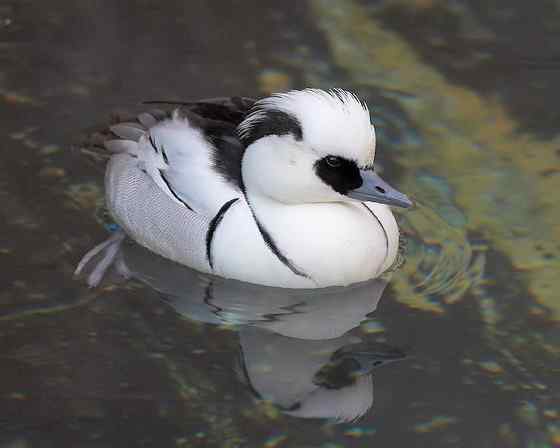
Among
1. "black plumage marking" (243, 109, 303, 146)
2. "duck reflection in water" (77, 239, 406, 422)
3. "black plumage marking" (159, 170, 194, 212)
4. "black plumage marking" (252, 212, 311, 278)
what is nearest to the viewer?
"duck reflection in water" (77, 239, 406, 422)

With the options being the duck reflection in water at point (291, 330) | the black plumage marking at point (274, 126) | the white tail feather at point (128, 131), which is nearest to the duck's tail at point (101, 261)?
the duck reflection in water at point (291, 330)

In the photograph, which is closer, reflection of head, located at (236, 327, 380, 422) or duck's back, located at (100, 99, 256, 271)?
reflection of head, located at (236, 327, 380, 422)

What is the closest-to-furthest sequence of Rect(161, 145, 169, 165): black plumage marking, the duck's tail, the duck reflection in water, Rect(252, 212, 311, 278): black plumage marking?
1. the duck reflection in water
2. Rect(252, 212, 311, 278): black plumage marking
3. Rect(161, 145, 169, 165): black plumage marking
4. the duck's tail

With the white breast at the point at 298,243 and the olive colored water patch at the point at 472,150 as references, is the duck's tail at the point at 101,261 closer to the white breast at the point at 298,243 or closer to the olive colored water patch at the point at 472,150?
the white breast at the point at 298,243

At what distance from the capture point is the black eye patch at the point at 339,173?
5.00 metres

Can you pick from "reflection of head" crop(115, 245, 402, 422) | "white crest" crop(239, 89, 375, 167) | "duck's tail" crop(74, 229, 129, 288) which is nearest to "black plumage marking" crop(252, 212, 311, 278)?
"reflection of head" crop(115, 245, 402, 422)

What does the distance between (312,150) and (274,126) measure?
198 millimetres

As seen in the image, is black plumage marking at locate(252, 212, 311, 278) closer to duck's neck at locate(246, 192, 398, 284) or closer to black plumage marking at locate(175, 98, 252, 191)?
duck's neck at locate(246, 192, 398, 284)

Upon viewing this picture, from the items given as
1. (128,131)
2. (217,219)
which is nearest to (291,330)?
(217,219)

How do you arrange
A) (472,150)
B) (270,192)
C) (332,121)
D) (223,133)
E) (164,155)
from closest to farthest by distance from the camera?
(332,121), (270,192), (223,133), (164,155), (472,150)

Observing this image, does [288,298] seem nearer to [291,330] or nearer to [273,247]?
[291,330]

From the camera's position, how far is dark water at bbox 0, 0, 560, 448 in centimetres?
473

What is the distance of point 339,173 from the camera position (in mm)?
5051


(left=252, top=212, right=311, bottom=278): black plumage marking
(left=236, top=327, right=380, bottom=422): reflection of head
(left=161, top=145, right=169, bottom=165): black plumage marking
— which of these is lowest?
(left=236, top=327, right=380, bottom=422): reflection of head
